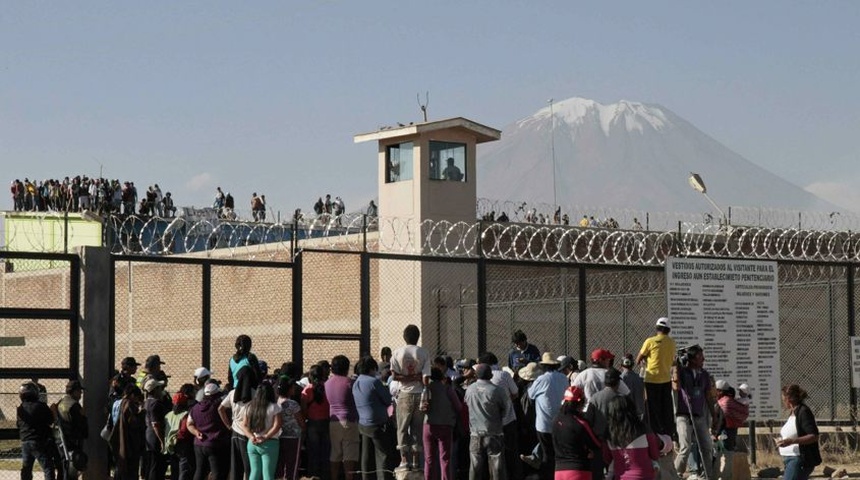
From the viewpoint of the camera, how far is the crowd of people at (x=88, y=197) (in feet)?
122

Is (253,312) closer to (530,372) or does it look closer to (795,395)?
(530,372)

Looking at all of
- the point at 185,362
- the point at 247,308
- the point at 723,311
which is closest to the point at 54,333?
the point at 185,362

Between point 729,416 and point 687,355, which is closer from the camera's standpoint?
point 687,355

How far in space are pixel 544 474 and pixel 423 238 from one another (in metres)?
12.0

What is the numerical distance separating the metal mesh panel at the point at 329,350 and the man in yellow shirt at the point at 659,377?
11836mm

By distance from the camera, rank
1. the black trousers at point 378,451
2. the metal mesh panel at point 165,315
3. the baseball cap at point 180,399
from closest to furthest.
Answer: the baseball cap at point 180,399, the black trousers at point 378,451, the metal mesh panel at point 165,315

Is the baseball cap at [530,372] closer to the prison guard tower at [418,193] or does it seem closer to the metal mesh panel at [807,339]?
the prison guard tower at [418,193]

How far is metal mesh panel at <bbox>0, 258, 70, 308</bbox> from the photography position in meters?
35.8

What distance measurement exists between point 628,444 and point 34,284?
28076 millimetres

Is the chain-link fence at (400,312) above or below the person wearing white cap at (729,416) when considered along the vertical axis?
above

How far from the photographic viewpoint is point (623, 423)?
37.4 ft

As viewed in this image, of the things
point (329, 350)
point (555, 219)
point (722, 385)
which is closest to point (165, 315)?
point (329, 350)

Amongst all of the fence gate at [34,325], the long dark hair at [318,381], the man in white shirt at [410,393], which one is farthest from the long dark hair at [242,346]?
the fence gate at [34,325]

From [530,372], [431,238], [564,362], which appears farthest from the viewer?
[431,238]
